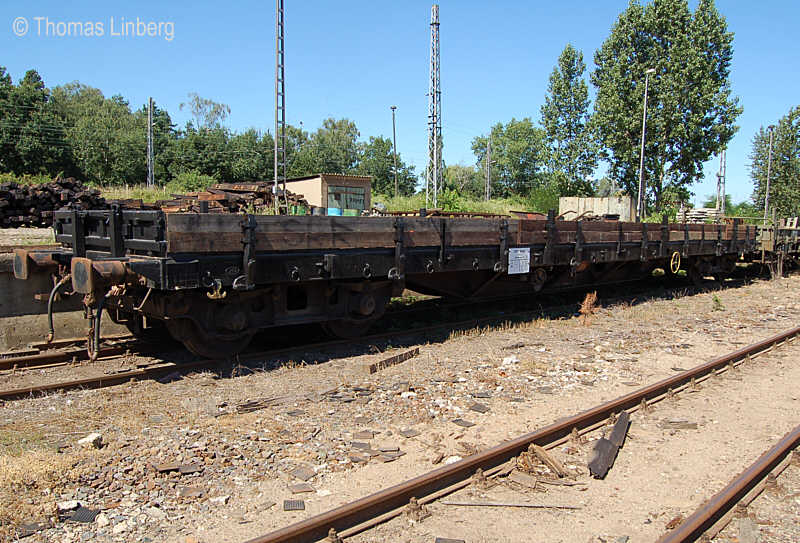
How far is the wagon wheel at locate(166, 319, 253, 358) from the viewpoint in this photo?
648 cm

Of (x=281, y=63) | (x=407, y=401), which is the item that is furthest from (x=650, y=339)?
(x=281, y=63)

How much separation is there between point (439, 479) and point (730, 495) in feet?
6.46

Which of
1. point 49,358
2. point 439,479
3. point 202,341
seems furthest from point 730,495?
point 49,358

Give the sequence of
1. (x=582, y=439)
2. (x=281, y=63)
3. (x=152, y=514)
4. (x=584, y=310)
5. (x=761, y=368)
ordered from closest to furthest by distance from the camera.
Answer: (x=152, y=514) → (x=582, y=439) → (x=761, y=368) → (x=584, y=310) → (x=281, y=63)

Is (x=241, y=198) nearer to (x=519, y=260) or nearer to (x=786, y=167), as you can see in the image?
(x=519, y=260)

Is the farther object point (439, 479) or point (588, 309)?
Answer: point (588, 309)

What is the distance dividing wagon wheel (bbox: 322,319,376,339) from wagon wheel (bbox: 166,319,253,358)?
1232 mm

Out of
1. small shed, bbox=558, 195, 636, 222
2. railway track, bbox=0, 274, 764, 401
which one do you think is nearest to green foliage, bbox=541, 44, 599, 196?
small shed, bbox=558, 195, 636, 222

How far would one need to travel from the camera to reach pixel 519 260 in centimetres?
948

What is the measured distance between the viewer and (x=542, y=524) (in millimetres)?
3557

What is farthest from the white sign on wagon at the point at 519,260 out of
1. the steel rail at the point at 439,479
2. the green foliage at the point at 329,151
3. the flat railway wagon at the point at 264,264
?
the green foliage at the point at 329,151

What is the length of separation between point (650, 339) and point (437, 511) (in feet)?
21.5

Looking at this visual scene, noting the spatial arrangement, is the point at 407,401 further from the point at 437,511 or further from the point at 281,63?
the point at 281,63

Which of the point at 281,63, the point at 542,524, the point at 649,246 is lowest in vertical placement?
the point at 542,524
